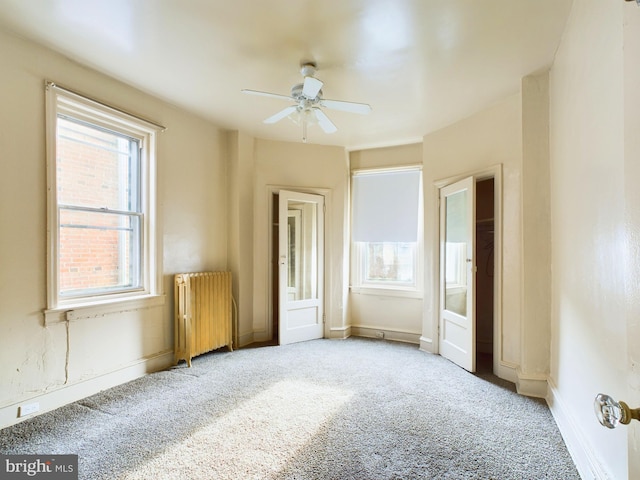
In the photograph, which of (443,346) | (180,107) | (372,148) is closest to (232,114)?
(180,107)

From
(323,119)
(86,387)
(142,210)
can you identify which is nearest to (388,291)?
(323,119)

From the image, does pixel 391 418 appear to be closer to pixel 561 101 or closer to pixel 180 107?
pixel 561 101

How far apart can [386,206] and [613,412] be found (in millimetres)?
4114

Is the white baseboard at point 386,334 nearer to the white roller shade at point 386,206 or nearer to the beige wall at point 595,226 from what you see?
the white roller shade at point 386,206

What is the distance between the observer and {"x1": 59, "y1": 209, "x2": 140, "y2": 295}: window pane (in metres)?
2.73

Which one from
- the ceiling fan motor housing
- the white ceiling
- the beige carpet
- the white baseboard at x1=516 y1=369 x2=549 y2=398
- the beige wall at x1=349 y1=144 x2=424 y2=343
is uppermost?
the white ceiling

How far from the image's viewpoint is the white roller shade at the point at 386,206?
462cm

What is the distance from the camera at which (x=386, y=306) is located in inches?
186

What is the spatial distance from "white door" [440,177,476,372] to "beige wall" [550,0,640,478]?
900 millimetres

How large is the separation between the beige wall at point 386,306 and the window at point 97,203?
275 centimetres

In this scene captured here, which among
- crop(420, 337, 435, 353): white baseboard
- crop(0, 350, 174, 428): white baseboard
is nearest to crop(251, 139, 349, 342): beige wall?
crop(420, 337, 435, 353): white baseboard

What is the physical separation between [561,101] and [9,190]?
393 cm

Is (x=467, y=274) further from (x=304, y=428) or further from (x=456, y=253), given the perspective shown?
(x=304, y=428)

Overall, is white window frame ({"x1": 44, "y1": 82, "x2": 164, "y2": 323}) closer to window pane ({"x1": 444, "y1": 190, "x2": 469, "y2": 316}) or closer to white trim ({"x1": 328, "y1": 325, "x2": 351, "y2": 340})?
white trim ({"x1": 328, "y1": 325, "x2": 351, "y2": 340})
